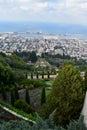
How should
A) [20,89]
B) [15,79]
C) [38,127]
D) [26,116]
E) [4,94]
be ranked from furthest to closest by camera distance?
[15,79], [20,89], [4,94], [26,116], [38,127]

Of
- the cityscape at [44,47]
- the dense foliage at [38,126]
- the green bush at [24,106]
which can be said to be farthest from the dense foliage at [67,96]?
the cityscape at [44,47]

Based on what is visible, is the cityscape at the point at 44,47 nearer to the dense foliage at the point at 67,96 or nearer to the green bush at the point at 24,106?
the green bush at the point at 24,106

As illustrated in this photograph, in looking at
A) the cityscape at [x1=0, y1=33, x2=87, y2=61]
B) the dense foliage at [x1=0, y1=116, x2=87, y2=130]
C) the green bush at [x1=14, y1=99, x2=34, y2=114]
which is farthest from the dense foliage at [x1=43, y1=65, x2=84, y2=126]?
the cityscape at [x1=0, y1=33, x2=87, y2=61]

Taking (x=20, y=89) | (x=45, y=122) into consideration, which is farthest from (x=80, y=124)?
(x=20, y=89)

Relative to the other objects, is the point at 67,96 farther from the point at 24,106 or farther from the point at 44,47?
the point at 44,47

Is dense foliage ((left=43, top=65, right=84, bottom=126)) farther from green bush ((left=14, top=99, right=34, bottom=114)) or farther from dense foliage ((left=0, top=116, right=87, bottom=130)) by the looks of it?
dense foliage ((left=0, top=116, right=87, bottom=130))

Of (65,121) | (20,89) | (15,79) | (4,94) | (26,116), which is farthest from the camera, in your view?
(15,79)

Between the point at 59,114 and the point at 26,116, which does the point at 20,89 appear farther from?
the point at 59,114

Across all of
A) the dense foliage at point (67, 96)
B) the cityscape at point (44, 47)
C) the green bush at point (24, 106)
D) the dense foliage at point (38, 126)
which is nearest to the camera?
the dense foliage at point (38, 126)
